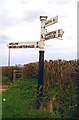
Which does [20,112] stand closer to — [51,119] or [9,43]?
[51,119]

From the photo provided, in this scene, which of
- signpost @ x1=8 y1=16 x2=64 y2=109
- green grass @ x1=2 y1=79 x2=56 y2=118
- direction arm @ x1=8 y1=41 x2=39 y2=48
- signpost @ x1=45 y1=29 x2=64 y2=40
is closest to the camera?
green grass @ x1=2 y1=79 x2=56 y2=118

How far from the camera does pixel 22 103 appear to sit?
1145 cm

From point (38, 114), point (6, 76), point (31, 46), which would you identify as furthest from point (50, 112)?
point (6, 76)

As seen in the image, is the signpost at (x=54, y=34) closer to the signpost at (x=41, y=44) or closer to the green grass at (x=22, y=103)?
the signpost at (x=41, y=44)

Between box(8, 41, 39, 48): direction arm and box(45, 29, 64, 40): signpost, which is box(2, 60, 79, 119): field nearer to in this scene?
box(45, 29, 64, 40): signpost

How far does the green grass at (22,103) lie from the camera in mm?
9891

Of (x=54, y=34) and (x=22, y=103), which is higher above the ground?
(x=54, y=34)

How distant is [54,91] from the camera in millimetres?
11234

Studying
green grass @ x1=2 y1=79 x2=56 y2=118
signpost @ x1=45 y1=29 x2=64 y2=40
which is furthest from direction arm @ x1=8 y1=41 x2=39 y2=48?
green grass @ x1=2 y1=79 x2=56 y2=118

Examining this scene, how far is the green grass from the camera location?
9891 millimetres

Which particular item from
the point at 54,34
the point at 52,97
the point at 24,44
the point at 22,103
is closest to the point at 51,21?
the point at 54,34

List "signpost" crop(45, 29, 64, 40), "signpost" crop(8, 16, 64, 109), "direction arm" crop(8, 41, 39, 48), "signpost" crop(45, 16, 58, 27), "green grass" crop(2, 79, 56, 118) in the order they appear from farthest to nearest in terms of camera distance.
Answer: "direction arm" crop(8, 41, 39, 48)
"signpost" crop(8, 16, 64, 109)
"signpost" crop(45, 16, 58, 27)
"signpost" crop(45, 29, 64, 40)
"green grass" crop(2, 79, 56, 118)

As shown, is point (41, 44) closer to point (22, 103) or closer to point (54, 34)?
point (54, 34)

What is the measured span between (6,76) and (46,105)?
52.6 feet
